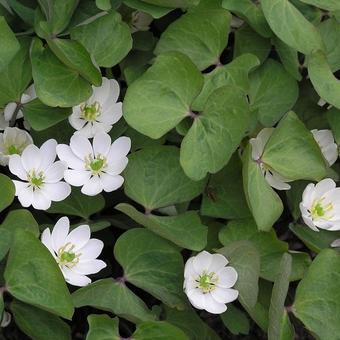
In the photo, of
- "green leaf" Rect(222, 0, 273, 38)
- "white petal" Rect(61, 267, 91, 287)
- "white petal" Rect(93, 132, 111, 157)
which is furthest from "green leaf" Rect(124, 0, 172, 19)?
"white petal" Rect(61, 267, 91, 287)

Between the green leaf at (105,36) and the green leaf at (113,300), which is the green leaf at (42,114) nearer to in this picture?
the green leaf at (105,36)

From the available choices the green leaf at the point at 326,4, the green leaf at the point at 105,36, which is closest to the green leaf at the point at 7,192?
the green leaf at the point at 105,36

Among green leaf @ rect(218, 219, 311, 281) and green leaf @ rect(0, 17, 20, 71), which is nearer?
green leaf @ rect(0, 17, 20, 71)

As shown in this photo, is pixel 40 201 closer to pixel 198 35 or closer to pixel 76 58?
pixel 76 58

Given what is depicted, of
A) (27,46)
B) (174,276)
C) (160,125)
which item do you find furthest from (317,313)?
(27,46)

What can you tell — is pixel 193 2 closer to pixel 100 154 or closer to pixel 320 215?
pixel 100 154

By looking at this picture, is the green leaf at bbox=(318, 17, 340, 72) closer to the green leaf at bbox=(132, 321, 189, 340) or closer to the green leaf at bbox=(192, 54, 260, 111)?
the green leaf at bbox=(192, 54, 260, 111)

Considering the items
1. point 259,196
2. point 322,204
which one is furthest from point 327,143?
point 259,196
